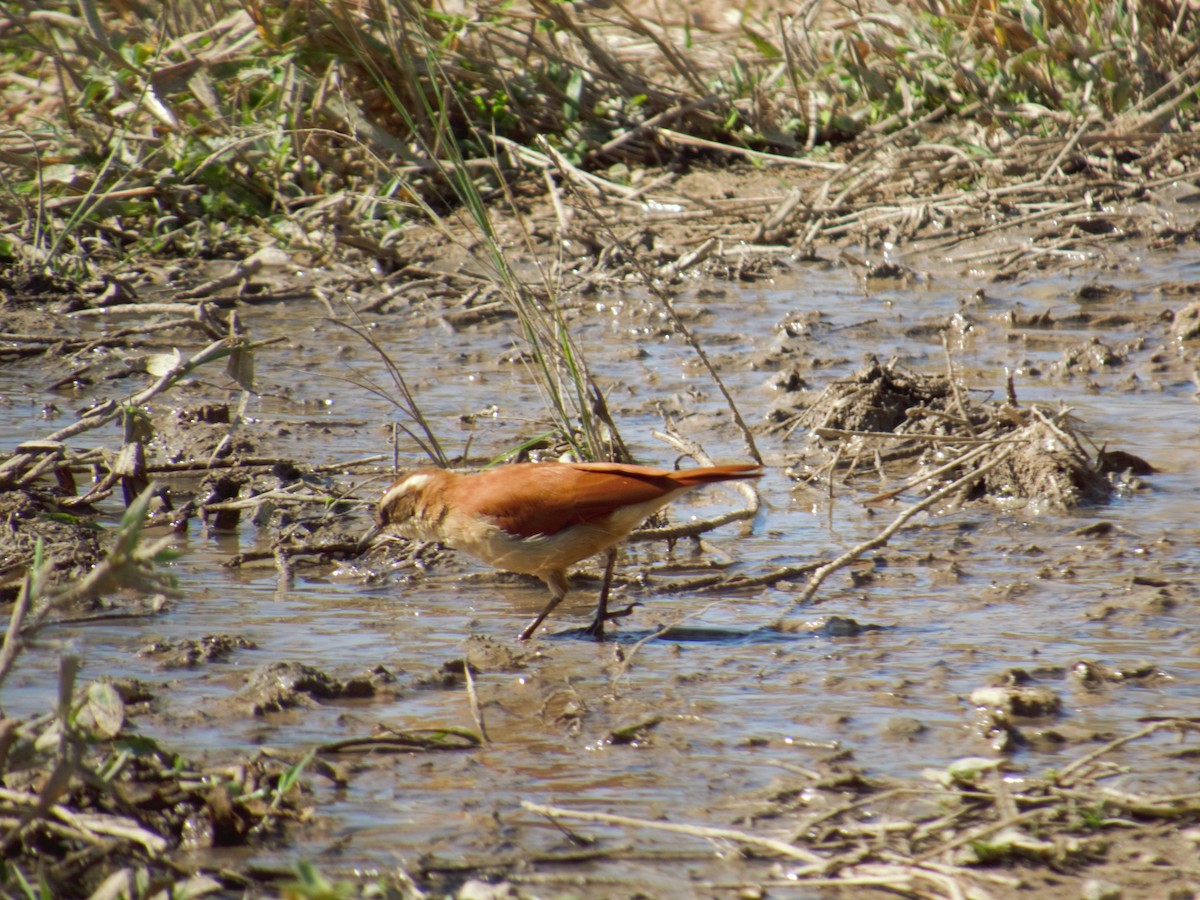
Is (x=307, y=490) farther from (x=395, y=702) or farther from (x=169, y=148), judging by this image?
(x=169, y=148)

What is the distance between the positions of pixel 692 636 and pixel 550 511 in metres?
0.67

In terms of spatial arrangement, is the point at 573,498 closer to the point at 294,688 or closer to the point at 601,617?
the point at 601,617

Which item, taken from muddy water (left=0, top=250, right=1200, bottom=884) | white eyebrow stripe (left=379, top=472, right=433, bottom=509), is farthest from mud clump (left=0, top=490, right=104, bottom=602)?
white eyebrow stripe (left=379, top=472, right=433, bottom=509)

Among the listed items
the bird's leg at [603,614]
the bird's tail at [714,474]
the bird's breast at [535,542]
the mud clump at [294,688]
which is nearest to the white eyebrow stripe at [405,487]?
the bird's breast at [535,542]

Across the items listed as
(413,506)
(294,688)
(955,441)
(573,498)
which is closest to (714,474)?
(573,498)

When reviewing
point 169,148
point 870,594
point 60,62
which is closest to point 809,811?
point 870,594

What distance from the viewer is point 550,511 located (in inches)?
202

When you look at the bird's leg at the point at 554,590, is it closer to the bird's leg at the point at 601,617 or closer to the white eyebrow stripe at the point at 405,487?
the bird's leg at the point at 601,617

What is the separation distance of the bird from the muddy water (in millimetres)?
249

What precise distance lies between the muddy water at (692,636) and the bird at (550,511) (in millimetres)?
249

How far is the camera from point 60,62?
8.87 metres

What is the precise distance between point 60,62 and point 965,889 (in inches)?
308

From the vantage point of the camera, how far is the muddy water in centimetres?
374

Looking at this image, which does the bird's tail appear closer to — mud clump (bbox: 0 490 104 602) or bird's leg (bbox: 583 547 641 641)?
bird's leg (bbox: 583 547 641 641)
